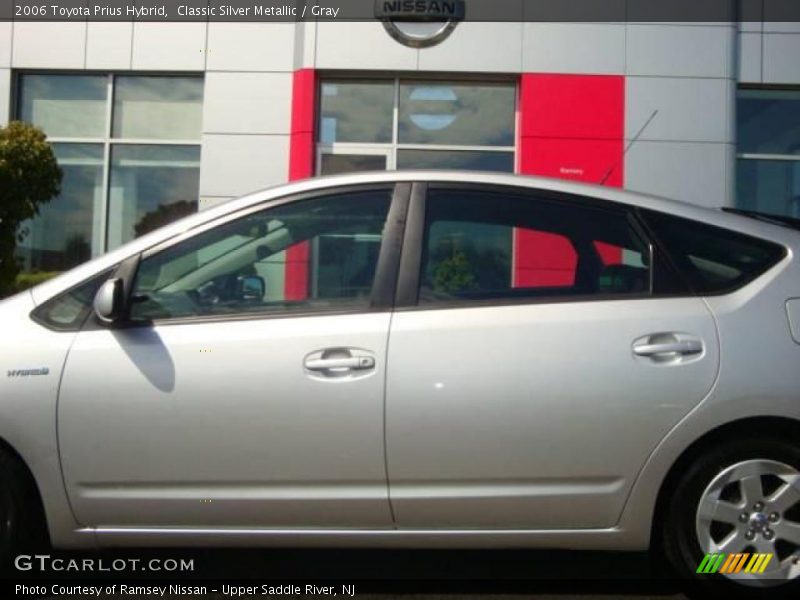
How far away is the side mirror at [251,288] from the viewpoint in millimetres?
3221

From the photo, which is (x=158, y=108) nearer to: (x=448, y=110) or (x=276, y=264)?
(x=448, y=110)

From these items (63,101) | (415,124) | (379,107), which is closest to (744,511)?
(415,124)

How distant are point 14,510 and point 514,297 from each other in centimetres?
205

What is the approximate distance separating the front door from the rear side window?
121 centimetres

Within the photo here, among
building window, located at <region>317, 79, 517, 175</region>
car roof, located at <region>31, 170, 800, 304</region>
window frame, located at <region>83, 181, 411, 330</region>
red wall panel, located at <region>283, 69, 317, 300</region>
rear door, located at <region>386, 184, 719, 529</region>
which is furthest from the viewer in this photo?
building window, located at <region>317, 79, 517, 175</region>

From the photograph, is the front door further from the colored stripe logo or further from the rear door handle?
the colored stripe logo

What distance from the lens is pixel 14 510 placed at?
120 inches

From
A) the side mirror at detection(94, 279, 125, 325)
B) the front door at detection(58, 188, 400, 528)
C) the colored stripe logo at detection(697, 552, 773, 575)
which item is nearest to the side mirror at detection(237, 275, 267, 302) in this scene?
the front door at detection(58, 188, 400, 528)

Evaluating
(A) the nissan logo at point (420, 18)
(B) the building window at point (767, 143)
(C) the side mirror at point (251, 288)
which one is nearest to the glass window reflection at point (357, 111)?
(A) the nissan logo at point (420, 18)

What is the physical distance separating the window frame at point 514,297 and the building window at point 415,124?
667cm

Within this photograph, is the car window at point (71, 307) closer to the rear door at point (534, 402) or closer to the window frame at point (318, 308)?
the window frame at point (318, 308)

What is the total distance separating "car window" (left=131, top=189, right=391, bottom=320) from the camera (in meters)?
3.21

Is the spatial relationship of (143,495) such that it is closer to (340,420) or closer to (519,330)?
(340,420)

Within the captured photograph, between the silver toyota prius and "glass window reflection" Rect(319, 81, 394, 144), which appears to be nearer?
the silver toyota prius
